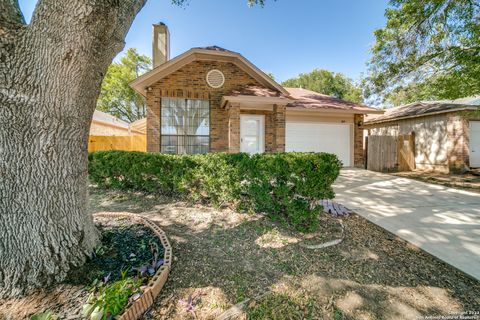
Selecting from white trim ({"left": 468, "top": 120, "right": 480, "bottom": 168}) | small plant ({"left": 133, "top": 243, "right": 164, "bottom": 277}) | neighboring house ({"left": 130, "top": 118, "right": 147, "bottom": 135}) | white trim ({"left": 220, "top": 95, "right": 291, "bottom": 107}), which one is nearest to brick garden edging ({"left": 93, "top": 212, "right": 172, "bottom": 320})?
small plant ({"left": 133, "top": 243, "right": 164, "bottom": 277})

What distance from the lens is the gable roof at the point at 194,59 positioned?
8547 mm

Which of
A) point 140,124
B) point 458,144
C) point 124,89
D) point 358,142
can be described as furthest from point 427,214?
point 124,89

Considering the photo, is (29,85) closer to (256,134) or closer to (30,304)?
(30,304)

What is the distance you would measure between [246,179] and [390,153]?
11.3 m

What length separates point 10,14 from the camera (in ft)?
7.30

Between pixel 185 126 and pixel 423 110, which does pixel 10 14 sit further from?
pixel 423 110

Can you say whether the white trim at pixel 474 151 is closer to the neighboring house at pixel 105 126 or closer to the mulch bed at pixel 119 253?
the mulch bed at pixel 119 253

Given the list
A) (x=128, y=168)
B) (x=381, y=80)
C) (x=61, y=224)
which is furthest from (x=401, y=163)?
(x=61, y=224)

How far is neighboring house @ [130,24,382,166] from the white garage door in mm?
975

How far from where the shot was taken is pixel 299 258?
288 cm

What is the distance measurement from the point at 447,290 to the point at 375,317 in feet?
3.49

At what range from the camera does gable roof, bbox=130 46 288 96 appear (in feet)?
28.0

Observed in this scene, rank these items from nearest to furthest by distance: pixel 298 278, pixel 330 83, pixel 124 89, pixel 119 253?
pixel 298 278
pixel 119 253
pixel 124 89
pixel 330 83

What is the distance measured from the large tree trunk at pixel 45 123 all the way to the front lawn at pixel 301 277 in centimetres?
134
